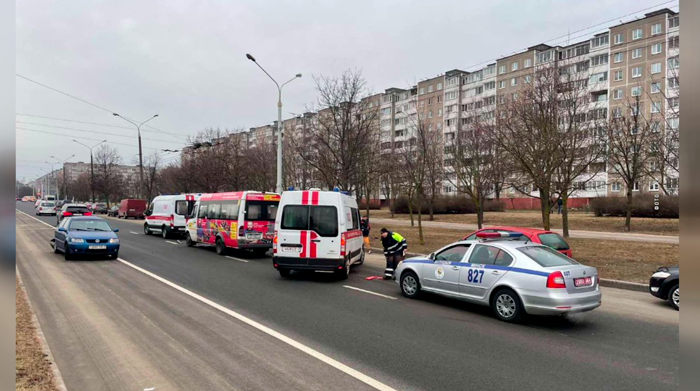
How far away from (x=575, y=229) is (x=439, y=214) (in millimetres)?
19690

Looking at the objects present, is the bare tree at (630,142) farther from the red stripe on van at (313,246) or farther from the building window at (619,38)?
the building window at (619,38)

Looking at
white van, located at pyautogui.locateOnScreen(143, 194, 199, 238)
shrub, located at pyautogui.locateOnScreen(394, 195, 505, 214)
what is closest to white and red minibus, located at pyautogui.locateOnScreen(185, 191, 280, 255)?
white van, located at pyautogui.locateOnScreen(143, 194, 199, 238)

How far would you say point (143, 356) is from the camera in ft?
19.0

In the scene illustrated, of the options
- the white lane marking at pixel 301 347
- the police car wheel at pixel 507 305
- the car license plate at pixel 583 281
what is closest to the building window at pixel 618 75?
the car license plate at pixel 583 281

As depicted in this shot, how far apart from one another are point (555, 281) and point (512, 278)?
2.42 ft

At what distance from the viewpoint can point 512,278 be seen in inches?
311

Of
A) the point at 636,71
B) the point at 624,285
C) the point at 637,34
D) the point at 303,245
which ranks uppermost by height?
the point at 637,34

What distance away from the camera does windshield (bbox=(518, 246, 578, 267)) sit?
7.84m

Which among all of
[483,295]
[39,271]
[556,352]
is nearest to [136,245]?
[39,271]

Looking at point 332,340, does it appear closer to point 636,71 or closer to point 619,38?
point 636,71

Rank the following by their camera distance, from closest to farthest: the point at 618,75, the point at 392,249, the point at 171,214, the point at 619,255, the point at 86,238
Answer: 1. the point at 392,249
2. the point at 86,238
3. the point at 619,255
4. the point at 171,214
5. the point at 618,75

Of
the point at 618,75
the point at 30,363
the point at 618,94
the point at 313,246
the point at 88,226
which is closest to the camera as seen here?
the point at 30,363

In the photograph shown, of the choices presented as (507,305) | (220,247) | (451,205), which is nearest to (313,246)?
(507,305)

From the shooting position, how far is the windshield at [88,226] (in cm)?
1557
